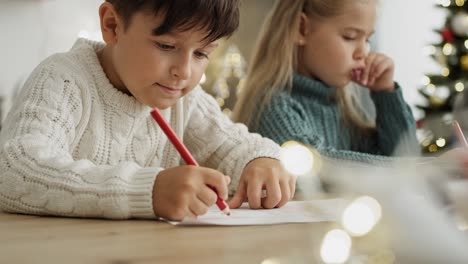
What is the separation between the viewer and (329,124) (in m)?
1.58

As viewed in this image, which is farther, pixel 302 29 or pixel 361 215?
pixel 302 29

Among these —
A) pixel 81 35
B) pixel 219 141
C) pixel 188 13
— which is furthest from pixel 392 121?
pixel 81 35

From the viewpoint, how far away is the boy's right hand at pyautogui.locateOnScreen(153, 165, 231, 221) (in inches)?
28.8

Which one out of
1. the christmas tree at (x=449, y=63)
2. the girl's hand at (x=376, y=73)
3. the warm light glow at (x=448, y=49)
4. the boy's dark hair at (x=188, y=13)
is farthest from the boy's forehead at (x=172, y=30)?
the warm light glow at (x=448, y=49)

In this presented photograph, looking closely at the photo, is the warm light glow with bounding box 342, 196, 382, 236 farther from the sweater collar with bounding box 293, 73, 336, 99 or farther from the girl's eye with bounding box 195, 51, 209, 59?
the sweater collar with bounding box 293, 73, 336, 99

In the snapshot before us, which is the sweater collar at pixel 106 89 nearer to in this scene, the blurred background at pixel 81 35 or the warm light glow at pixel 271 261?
the warm light glow at pixel 271 261

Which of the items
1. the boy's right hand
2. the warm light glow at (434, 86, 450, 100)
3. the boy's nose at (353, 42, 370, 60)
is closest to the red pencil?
the boy's right hand

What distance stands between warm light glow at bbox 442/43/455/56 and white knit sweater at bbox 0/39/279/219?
4.88 feet

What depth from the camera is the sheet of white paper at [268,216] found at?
2.40 ft

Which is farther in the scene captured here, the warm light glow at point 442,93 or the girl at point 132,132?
the warm light glow at point 442,93

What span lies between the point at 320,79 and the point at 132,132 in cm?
66

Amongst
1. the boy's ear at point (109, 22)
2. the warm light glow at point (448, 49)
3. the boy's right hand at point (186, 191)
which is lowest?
the boy's right hand at point (186, 191)

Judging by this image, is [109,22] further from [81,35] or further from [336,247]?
[81,35]

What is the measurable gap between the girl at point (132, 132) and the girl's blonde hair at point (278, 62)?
311mm
